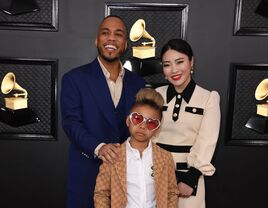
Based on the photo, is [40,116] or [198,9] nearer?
[198,9]

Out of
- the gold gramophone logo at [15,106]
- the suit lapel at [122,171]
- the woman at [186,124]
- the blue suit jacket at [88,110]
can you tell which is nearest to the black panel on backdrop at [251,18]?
the woman at [186,124]

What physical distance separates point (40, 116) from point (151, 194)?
1500 millimetres

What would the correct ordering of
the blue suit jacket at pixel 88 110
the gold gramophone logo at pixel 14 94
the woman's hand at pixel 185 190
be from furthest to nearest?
the gold gramophone logo at pixel 14 94, the blue suit jacket at pixel 88 110, the woman's hand at pixel 185 190

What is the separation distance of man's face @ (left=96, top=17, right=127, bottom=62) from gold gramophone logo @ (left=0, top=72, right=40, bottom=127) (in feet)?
3.45

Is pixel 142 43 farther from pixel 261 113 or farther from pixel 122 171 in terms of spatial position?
pixel 122 171

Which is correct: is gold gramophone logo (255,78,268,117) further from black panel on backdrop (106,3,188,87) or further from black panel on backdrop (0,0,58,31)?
black panel on backdrop (0,0,58,31)

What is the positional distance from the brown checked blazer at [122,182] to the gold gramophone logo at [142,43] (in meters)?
1.22

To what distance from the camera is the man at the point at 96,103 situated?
187 cm

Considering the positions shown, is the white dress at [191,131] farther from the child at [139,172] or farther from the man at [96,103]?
the man at [96,103]

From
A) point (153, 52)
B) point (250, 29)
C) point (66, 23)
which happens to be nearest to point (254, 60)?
point (250, 29)

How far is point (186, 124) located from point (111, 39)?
614mm

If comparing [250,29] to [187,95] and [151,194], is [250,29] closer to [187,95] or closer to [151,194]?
[187,95]

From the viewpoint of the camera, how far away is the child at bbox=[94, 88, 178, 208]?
4.98ft

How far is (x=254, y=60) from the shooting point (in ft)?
8.84
